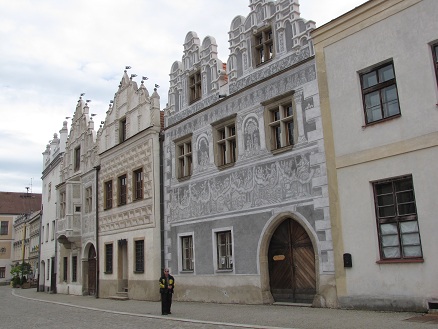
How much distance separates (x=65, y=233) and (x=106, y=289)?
6.07m

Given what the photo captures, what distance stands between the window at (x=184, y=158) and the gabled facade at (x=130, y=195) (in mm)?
1570

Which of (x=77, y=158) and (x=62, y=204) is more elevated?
(x=77, y=158)

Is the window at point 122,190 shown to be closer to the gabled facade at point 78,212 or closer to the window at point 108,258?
the window at point 108,258

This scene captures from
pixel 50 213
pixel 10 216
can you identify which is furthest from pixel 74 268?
pixel 10 216

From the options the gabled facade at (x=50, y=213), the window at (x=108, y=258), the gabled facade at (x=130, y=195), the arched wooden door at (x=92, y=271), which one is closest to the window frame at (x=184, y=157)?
the gabled facade at (x=130, y=195)

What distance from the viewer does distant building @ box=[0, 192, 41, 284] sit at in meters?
77.4

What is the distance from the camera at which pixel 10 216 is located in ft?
267

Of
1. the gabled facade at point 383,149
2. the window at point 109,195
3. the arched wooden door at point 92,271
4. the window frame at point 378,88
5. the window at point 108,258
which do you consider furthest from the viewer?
the arched wooden door at point 92,271

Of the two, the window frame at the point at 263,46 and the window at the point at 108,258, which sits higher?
the window frame at the point at 263,46

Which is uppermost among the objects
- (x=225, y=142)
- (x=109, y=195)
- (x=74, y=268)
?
(x=225, y=142)

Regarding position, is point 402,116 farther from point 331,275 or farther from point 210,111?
point 210,111

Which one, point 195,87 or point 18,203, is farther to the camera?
point 18,203

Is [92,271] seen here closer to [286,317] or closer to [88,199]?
[88,199]

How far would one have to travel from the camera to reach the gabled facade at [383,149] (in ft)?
41.2
